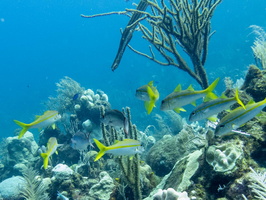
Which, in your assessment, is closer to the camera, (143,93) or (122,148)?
(122,148)

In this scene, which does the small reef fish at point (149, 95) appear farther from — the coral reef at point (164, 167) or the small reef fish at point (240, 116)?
the small reef fish at point (240, 116)

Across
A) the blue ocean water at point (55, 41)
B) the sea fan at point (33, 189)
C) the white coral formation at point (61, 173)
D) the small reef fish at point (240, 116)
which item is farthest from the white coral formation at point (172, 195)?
the blue ocean water at point (55, 41)

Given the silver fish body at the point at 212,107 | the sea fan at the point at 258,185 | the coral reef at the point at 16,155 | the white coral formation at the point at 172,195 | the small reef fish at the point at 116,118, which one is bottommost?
the sea fan at the point at 258,185

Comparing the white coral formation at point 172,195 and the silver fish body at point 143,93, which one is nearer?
the white coral formation at point 172,195

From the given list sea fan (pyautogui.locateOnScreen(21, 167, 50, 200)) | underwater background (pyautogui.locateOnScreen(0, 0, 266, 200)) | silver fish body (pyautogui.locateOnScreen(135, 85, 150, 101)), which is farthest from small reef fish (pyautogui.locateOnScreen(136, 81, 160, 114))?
sea fan (pyautogui.locateOnScreen(21, 167, 50, 200))

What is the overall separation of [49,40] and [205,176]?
158279 mm

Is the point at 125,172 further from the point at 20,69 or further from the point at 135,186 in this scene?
the point at 20,69

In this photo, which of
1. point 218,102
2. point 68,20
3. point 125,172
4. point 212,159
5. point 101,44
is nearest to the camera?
point 218,102

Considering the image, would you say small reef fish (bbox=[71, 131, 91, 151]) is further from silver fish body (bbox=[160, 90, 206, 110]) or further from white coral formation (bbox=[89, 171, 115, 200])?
silver fish body (bbox=[160, 90, 206, 110])

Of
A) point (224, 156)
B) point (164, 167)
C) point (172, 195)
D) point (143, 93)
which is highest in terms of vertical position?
point (143, 93)

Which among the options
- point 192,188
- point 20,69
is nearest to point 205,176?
point 192,188

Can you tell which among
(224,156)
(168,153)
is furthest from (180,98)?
(168,153)

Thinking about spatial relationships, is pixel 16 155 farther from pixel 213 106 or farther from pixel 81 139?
pixel 213 106

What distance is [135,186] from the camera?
392 centimetres
